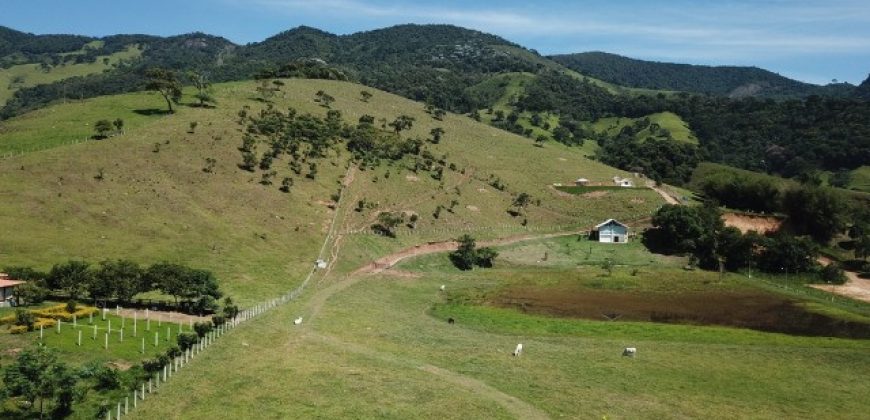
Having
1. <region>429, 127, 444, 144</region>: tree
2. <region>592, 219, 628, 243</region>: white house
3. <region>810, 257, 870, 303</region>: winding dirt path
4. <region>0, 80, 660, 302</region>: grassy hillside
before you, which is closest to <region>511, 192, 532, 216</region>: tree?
<region>0, 80, 660, 302</region>: grassy hillside

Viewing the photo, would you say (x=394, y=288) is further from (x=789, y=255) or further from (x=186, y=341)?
(x=789, y=255)

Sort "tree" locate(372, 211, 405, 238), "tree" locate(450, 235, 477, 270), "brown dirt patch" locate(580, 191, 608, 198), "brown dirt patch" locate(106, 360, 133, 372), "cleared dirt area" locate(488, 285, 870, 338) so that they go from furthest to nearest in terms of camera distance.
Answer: "brown dirt patch" locate(580, 191, 608, 198)
"tree" locate(372, 211, 405, 238)
"tree" locate(450, 235, 477, 270)
"cleared dirt area" locate(488, 285, 870, 338)
"brown dirt patch" locate(106, 360, 133, 372)

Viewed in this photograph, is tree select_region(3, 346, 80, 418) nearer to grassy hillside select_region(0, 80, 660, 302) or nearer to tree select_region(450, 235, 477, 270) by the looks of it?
grassy hillside select_region(0, 80, 660, 302)

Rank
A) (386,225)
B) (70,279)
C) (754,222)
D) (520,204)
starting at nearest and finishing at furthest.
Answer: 1. (70,279)
2. (386,225)
3. (754,222)
4. (520,204)

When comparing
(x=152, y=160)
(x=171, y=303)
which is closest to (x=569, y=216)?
(x=152, y=160)

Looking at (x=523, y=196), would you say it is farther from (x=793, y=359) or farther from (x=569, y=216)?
(x=793, y=359)

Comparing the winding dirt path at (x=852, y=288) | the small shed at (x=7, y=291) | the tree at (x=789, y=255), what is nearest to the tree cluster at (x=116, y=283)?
the small shed at (x=7, y=291)

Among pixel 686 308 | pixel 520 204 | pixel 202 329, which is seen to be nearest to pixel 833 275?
pixel 686 308
